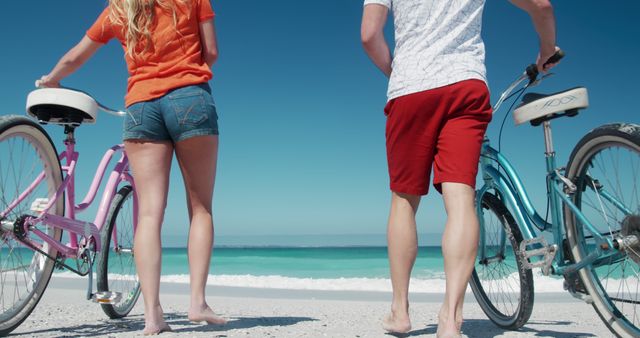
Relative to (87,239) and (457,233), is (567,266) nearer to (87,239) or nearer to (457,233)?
(457,233)

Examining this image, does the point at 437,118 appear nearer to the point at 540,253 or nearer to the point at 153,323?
the point at 540,253

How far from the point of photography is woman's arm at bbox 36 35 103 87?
2.92 meters

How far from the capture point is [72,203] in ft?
10.5

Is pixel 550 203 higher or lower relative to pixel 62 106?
lower

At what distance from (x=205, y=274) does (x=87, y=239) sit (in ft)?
2.64

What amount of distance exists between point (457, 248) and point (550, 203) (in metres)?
0.80

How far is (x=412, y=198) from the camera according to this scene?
255 centimetres

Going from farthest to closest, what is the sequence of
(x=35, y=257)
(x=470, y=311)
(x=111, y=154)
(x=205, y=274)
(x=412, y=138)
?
(x=470, y=311), (x=111, y=154), (x=35, y=257), (x=205, y=274), (x=412, y=138)

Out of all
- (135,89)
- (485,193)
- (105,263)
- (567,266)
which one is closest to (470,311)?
(485,193)

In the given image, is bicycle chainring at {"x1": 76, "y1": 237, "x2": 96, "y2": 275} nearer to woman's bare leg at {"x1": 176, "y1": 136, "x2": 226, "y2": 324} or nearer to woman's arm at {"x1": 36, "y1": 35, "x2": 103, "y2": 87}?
woman's bare leg at {"x1": 176, "y1": 136, "x2": 226, "y2": 324}

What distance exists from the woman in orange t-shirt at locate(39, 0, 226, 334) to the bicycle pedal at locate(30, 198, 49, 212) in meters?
0.61

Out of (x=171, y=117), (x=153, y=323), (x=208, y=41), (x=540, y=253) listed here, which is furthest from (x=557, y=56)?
(x=153, y=323)

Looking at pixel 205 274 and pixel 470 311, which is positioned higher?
pixel 205 274

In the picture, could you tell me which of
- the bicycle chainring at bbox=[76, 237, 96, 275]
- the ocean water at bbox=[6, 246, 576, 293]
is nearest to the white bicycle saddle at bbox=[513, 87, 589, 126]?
the bicycle chainring at bbox=[76, 237, 96, 275]
